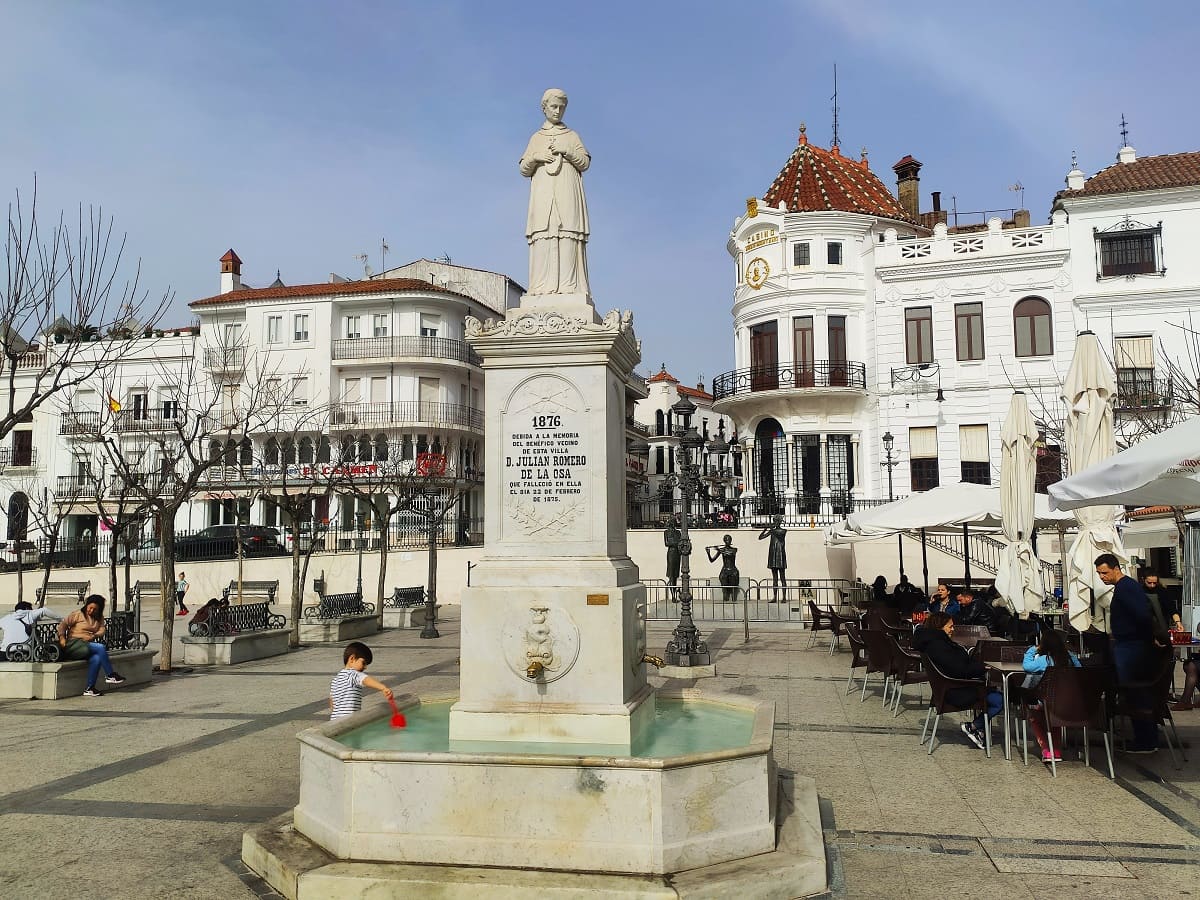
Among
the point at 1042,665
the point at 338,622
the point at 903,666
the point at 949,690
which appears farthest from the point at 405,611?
the point at 1042,665

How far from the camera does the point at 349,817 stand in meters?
4.98

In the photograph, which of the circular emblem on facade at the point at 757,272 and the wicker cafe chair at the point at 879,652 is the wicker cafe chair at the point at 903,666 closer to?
the wicker cafe chair at the point at 879,652

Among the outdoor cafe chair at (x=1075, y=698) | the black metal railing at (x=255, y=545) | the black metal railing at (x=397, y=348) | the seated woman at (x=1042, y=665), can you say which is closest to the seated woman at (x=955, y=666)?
the seated woman at (x=1042, y=665)

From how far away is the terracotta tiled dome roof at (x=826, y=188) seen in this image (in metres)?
34.7

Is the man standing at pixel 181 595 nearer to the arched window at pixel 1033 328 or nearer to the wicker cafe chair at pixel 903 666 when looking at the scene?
the wicker cafe chair at pixel 903 666

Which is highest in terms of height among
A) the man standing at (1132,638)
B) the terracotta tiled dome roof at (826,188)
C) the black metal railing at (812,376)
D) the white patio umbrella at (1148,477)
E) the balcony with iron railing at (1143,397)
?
the terracotta tiled dome roof at (826,188)

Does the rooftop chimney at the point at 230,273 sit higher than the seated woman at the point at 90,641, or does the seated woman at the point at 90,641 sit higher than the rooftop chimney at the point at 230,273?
the rooftop chimney at the point at 230,273

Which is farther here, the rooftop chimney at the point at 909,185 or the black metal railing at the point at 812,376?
the rooftop chimney at the point at 909,185

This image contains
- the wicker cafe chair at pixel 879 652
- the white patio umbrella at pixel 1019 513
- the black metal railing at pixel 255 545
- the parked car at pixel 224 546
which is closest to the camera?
the wicker cafe chair at pixel 879 652

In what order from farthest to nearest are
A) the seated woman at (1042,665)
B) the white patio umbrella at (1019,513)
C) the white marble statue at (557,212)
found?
the white patio umbrella at (1019,513), the seated woman at (1042,665), the white marble statue at (557,212)

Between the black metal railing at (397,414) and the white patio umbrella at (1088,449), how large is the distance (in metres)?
33.1

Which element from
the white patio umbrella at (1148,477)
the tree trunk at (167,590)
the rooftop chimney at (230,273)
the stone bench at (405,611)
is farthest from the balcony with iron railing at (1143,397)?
the rooftop chimney at (230,273)

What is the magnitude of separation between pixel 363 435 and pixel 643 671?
124 feet

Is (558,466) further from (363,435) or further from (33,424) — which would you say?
(33,424)
